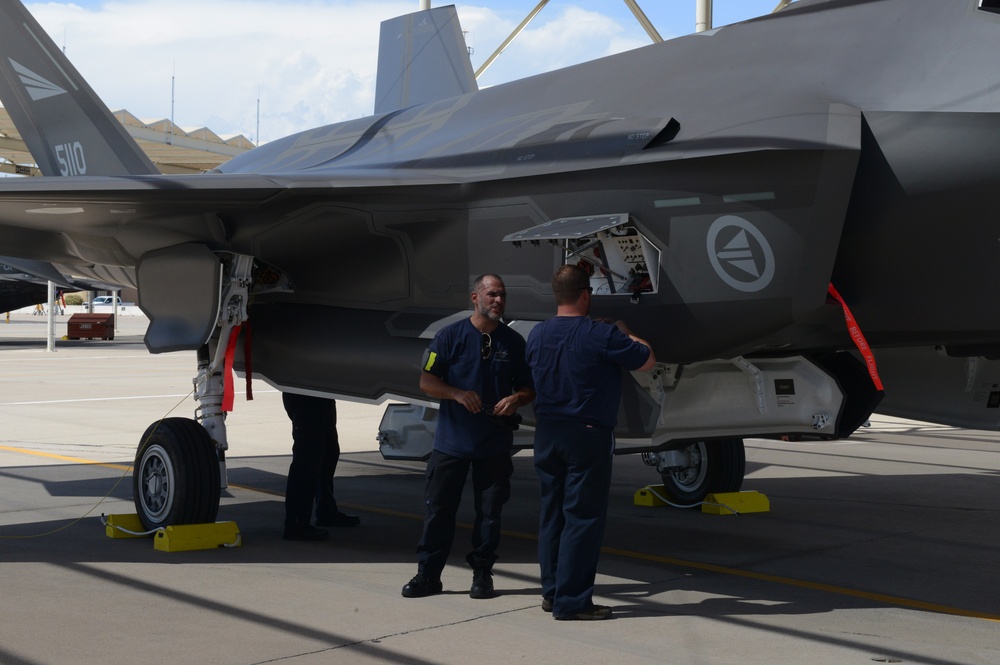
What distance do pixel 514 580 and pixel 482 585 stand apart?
53 centimetres

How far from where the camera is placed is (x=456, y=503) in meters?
5.84

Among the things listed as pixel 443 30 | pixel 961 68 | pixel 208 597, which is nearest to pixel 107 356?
pixel 443 30

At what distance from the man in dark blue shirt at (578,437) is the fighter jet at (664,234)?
0.70 metres

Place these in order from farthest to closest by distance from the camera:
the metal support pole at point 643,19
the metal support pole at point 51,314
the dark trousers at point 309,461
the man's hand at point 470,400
Answer: 1. the metal support pole at point 51,314
2. the metal support pole at point 643,19
3. the dark trousers at point 309,461
4. the man's hand at point 470,400

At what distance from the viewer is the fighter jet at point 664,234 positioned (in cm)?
538

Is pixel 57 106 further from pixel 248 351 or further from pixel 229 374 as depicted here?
pixel 229 374

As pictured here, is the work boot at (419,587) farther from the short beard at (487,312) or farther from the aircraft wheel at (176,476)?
the aircraft wheel at (176,476)

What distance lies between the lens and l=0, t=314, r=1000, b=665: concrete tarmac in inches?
193

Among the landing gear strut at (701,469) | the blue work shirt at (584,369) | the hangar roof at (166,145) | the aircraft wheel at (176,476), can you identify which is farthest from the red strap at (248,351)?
the hangar roof at (166,145)

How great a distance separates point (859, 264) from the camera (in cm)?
558

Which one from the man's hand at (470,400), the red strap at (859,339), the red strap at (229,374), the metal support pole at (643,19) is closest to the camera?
the red strap at (859,339)

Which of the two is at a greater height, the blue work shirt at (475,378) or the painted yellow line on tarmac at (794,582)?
the blue work shirt at (475,378)

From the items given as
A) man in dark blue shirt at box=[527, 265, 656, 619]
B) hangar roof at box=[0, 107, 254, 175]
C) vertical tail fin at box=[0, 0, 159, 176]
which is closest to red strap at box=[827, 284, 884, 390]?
man in dark blue shirt at box=[527, 265, 656, 619]

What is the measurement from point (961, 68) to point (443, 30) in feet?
25.8
